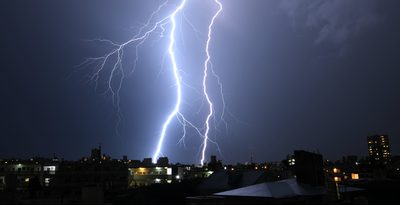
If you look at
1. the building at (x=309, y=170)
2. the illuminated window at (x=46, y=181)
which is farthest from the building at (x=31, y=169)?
the building at (x=309, y=170)

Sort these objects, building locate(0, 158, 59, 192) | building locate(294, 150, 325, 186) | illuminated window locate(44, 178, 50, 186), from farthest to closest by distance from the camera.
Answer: building locate(0, 158, 59, 192)
illuminated window locate(44, 178, 50, 186)
building locate(294, 150, 325, 186)

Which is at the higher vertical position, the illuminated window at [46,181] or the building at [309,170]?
the illuminated window at [46,181]

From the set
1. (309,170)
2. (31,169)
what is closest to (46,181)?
(31,169)

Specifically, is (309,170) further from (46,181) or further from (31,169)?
(31,169)

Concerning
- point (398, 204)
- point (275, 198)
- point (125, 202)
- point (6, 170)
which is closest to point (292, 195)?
point (275, 198)

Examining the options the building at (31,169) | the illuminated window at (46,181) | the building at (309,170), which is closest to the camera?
the building at (309,170)

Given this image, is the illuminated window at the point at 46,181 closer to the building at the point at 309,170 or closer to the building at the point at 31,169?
the building at the point at 31,169

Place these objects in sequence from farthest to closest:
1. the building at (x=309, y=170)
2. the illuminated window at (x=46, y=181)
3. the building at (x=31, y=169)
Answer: the building at (x=31, y=169), the illuminated window at (x=46, y=181), the building at (x=309, y=170)

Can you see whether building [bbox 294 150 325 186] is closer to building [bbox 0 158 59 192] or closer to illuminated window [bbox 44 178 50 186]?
building [bbox 0 158 59 192]

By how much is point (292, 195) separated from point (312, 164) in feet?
14.5

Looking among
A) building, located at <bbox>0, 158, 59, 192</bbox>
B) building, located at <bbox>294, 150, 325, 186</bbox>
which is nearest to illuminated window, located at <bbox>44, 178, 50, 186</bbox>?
building, located at <bbox>0, 158, 59, 192</bbox>

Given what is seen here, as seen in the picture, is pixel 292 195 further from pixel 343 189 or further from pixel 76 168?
pixel 76 168

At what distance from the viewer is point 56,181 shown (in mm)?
50031

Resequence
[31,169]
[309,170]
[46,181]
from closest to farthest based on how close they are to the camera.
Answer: [309,170], [46,181], [31,169]
